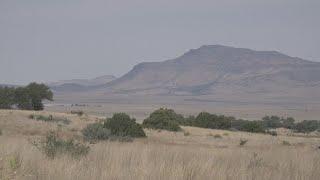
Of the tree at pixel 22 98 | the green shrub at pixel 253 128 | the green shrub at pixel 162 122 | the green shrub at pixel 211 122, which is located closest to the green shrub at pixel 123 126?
the green shrub at pixel 162 122

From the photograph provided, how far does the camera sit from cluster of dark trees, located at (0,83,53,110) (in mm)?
71250

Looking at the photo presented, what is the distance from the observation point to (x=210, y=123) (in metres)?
64.5

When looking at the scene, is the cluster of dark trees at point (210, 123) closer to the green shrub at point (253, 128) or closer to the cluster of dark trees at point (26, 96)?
the green shrub at point (253, 128)

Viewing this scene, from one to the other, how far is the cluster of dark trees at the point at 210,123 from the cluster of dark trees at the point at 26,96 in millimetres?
16979

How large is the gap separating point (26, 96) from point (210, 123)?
75.7ft

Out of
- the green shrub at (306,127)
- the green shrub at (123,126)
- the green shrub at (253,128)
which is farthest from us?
the green shrub at (306,127)

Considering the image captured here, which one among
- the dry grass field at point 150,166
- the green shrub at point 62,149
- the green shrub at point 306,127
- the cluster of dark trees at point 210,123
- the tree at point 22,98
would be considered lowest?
the green shrub at point 306,127

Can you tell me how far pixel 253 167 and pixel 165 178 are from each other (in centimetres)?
201

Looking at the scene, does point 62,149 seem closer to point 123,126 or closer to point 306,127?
point 123,126

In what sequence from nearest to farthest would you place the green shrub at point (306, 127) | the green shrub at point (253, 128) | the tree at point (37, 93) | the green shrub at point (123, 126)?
1. the green shrub at point (123, 126)
2. the green shrub at point (253, 128)
3. the tree at point (37, 93)
4. the green shrub at point (306, 127)

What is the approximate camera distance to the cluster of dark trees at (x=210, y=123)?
166ft

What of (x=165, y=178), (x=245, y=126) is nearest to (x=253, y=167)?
(x=165, y=178)

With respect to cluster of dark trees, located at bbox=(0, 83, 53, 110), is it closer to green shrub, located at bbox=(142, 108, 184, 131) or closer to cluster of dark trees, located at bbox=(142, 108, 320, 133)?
cluster of dark trees, located at bbox=(142, 108, 320, 133)

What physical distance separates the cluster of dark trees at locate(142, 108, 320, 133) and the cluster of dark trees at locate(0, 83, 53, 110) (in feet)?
55.7
